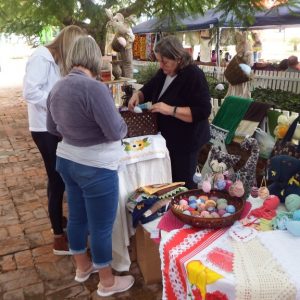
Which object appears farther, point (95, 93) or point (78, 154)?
point (78, 154)

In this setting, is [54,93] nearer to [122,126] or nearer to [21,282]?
[122,126]

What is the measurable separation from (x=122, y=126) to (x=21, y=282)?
1.37 m

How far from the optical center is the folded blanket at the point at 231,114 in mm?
3693

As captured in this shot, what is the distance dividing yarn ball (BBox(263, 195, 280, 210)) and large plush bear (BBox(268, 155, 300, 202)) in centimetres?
7

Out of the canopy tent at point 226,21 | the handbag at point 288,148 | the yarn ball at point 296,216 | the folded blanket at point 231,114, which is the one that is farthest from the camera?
the canopy tent at point 226,21

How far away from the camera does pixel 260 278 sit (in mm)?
1204

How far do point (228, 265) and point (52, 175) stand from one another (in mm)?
1536

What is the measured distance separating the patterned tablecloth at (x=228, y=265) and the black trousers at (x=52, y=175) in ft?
3.97

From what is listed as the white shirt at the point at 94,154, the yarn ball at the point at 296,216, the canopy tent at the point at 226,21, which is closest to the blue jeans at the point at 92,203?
the white shirt at the point at 94,154

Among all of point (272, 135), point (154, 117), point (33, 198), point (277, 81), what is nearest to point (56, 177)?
point (154, 117)

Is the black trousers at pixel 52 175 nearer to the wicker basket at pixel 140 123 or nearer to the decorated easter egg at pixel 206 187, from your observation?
the wicker basket at pixel 140 123

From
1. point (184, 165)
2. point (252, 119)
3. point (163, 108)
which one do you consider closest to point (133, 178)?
point (184, 165)

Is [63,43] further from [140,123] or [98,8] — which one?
[98,8]

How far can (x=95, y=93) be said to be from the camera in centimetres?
163
